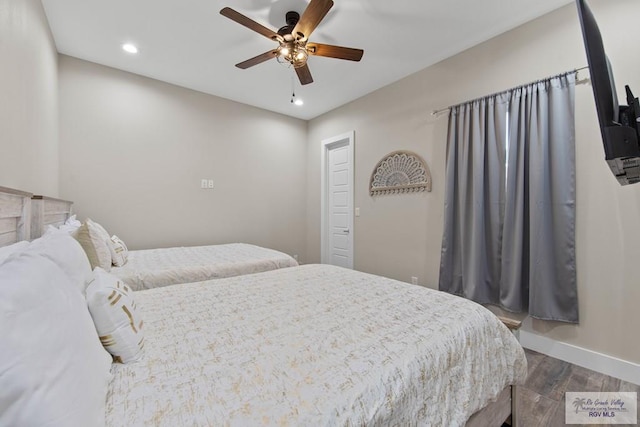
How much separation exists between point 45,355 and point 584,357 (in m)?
3.02

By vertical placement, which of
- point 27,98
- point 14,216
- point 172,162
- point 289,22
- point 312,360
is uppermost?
point 289,22

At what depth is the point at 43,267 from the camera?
28.5 inches

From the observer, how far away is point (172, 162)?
11.2 ft

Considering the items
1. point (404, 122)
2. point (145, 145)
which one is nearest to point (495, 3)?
point (404, 122)

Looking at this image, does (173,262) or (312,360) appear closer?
(312,360)

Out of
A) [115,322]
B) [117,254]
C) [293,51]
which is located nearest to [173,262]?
[117,254]

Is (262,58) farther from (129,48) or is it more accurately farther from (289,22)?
(129,48)

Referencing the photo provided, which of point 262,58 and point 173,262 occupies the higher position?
point 262,58

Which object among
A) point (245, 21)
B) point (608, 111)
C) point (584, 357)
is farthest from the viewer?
point (584, 357)

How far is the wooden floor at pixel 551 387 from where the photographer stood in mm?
1537

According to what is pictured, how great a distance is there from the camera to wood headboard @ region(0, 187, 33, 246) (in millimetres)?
1203

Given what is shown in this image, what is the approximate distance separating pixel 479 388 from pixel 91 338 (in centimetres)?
138

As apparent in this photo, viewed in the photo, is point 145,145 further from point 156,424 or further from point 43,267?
point 156,424

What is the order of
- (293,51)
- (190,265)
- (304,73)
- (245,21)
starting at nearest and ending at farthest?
(245,21)
(293,51)
(190,265)
(304,73)
